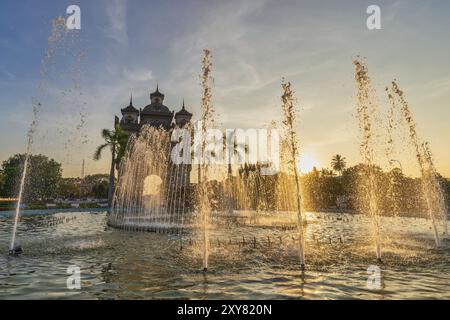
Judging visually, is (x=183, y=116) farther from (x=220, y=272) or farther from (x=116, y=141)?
(x=220, y=272)

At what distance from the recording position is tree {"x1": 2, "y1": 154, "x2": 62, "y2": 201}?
6700 cm

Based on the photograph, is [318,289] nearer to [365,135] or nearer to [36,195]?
[365,135]

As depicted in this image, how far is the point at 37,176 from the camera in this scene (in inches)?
3076

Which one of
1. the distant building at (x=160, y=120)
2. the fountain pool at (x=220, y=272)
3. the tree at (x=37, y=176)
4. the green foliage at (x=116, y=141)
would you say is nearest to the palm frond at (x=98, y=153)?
the green foliage at (x=116, y=141)

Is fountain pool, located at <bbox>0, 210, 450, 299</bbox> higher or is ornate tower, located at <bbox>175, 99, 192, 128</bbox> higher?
ornate tower, located at <bbox>175, 99, 192, 128</bbox>

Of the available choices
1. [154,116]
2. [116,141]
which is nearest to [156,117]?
[154,116]

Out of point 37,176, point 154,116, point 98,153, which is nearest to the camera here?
point 98,153

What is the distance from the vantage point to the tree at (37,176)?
67.0m

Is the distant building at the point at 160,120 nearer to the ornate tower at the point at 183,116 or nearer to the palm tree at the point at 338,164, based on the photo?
the ornate tower at the point at 183,116

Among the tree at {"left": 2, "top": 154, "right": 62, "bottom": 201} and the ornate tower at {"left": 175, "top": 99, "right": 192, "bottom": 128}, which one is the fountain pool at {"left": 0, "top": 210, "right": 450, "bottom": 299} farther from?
the tree at {"left": 2, "top": 154, "right": 62, "bottom": 201}

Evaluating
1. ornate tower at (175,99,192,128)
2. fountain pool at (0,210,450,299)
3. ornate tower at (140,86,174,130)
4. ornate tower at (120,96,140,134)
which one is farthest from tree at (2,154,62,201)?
fountain pool at (0,210,450,299)

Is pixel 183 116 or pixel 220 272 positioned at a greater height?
pixel 183 116
